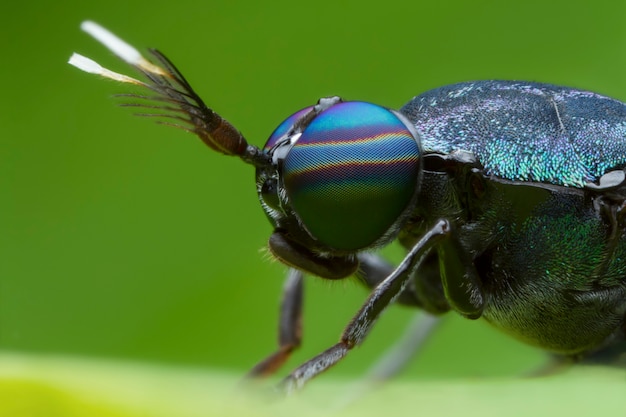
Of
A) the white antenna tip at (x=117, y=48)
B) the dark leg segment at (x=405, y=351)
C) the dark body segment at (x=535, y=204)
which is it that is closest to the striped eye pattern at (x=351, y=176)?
the dark body segment at (x=535, y=204)

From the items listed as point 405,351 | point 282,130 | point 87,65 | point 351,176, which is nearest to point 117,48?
point 87,65

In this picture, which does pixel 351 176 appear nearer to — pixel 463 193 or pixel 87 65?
pixel 463 193

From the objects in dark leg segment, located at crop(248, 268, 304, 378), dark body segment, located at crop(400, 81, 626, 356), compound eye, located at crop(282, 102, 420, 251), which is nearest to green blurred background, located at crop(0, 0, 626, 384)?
dark leg segment, located at crop(248, 268, 304, 378)

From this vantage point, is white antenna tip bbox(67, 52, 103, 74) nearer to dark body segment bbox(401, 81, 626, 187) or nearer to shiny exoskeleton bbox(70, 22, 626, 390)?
shiny exoskeleton bbox(70, 22, 626, 390)

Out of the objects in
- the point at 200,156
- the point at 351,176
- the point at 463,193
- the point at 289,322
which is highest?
the point at 351,176

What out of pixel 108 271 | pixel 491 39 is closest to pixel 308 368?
pixel 108 271

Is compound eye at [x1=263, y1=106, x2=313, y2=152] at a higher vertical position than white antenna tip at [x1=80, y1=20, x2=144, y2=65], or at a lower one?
lower
